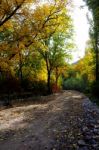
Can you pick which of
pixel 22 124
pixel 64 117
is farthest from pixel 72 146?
pixel 64 117

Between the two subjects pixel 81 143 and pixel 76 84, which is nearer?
pixel 81 143

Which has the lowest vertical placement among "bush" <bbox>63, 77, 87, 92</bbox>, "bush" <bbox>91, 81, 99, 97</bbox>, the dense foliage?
"bush" <bbox>63, 77, 87, 92</bbox>

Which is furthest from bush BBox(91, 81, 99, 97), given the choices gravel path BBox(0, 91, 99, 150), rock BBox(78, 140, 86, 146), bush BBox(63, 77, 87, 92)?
bush BBox(63, 77, 87, 92)

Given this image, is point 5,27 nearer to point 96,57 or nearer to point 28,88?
point 28,88

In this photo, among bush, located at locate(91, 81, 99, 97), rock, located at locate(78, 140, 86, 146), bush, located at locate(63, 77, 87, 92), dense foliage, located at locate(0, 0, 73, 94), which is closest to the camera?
rock, located at locate(78, 140, 86, 146)

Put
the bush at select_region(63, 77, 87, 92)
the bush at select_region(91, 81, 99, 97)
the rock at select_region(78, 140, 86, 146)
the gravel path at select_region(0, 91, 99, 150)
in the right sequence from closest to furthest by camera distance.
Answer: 1. the gravel path at select_region(0, 91, 99, 150)
2. the rock at select_region(78, 140, 86, 146)
3. the bush at select_region(91, 81, 99, 97)
4. the bush at select_region(63, 77, 87, 92)

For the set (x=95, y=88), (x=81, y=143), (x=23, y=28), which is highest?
(x=23, y=28)

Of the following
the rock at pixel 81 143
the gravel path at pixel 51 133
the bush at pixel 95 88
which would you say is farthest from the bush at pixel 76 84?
the rock at pixel 81 143

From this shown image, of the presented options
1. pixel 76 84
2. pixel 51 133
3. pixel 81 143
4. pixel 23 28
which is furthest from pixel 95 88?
pixel 76 84

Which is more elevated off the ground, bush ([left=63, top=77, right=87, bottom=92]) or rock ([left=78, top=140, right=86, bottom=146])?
rock ([left=78, top=140, right=86, bottom=146])

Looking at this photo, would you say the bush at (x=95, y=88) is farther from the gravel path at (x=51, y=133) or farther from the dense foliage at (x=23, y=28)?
the gravel path at (x=51, y=133)

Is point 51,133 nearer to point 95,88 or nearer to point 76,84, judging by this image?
point 95,88

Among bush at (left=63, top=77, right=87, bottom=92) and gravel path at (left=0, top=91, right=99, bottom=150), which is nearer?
gravel path at (left=0, top=91, right=99, bottom=150)

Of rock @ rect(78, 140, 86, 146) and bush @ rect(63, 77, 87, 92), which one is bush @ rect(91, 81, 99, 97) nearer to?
rock @ rect(78, 140, 86, 146)
